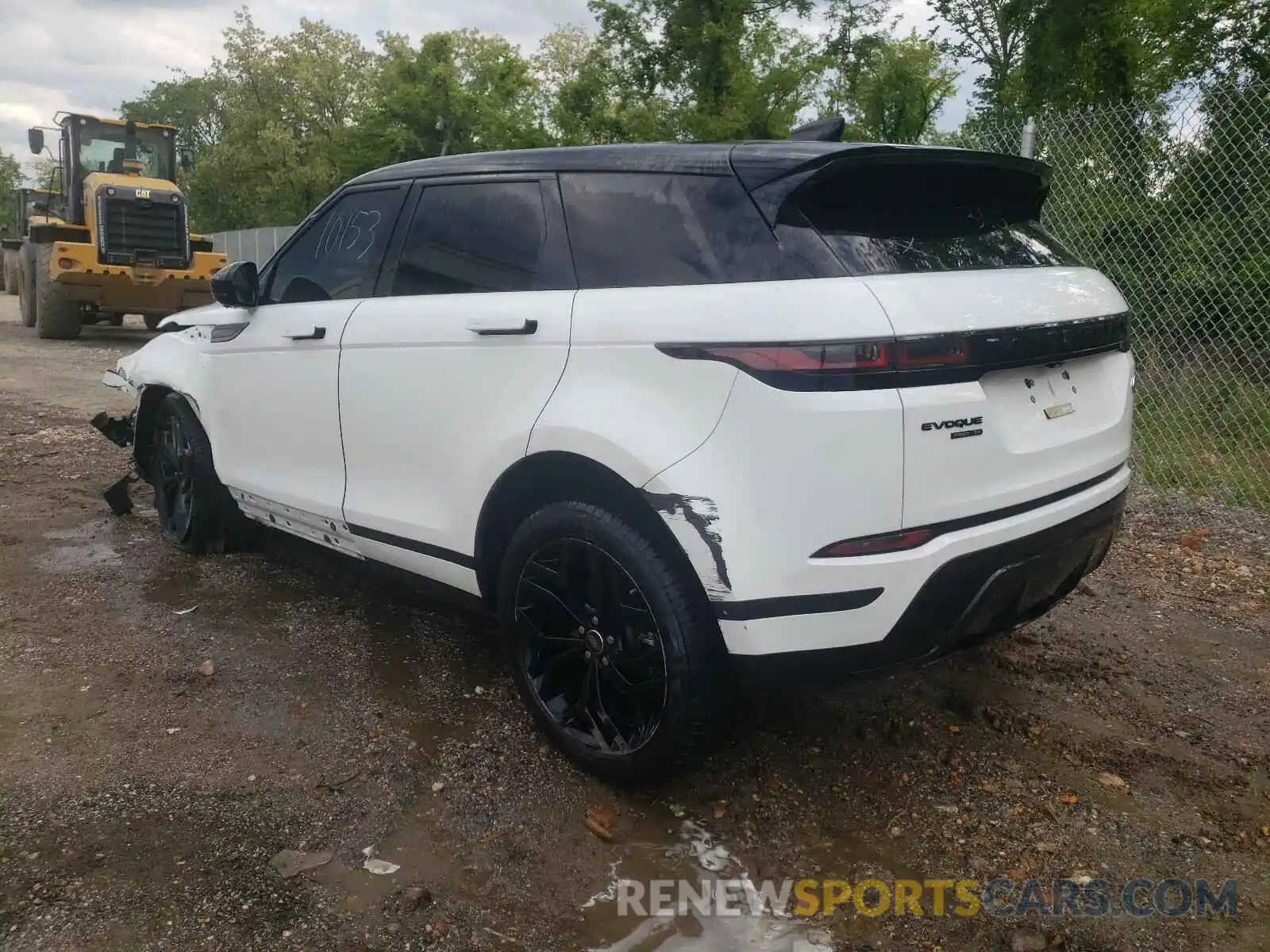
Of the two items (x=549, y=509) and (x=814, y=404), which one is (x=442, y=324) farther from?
(x=814, y=404)

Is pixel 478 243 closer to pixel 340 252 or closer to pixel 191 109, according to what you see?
pixel 340 252

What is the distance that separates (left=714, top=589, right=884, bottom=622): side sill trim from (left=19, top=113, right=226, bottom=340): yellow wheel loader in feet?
46.0

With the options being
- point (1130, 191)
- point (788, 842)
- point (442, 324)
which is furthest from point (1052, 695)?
point (1130, 191)

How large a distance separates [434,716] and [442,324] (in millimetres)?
1289

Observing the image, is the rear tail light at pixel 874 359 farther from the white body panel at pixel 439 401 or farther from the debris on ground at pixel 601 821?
the debris on ground at pixel 601 821

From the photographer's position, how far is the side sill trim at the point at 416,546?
3055mm

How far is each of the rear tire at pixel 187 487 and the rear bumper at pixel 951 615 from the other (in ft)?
9.93

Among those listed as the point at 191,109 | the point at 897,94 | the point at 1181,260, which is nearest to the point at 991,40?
the point at 897,94

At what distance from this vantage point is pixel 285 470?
3834 mm

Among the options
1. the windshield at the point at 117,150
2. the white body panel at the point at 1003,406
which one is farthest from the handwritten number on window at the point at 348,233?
the windshield at the point at 117,150

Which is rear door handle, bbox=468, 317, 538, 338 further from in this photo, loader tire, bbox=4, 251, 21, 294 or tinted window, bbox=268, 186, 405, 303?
loader tire, bbox=4, 251, 21, 294

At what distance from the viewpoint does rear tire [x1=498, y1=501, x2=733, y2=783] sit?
2457 mm

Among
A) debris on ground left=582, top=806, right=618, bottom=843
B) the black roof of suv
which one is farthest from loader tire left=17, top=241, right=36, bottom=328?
debris on ground left=582, top=806, right=618, bottom=843

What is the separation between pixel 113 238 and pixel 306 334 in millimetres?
12370
